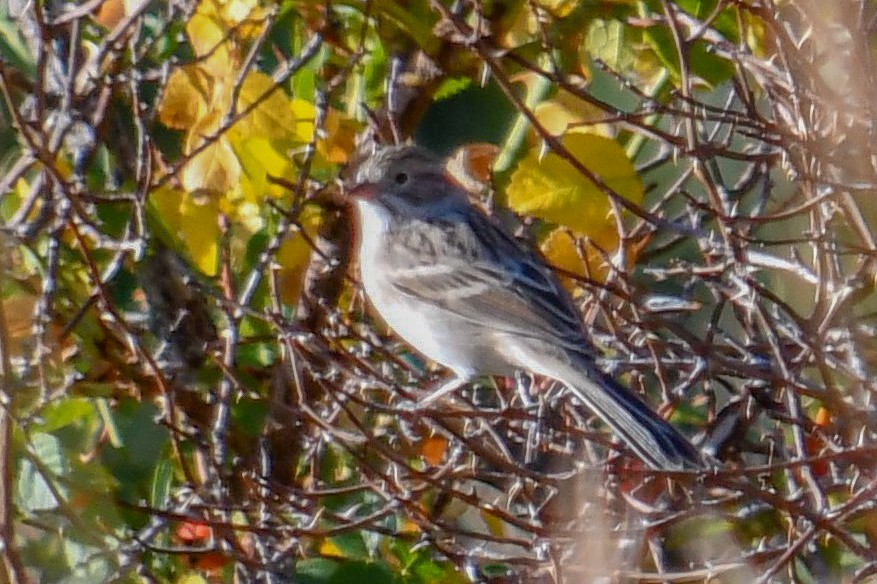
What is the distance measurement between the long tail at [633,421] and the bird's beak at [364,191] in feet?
2.52

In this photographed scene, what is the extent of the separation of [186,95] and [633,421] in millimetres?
1398

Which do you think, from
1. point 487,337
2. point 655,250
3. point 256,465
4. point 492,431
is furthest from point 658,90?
point 256,465

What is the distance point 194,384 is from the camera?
4066mm

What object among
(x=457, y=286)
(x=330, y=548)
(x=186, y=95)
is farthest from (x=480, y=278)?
(x=186, y=95)

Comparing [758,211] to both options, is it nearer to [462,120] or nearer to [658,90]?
[658,90]

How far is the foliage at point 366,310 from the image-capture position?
3.11 m

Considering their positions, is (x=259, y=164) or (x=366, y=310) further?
(x=366, y=310)

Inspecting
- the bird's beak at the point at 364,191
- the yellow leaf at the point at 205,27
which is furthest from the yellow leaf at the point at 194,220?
the bird's beak at the point at 364,191

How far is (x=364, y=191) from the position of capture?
4375 mm

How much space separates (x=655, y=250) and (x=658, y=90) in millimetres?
Answer: 422

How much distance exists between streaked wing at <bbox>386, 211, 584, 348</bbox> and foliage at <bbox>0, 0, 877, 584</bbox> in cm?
15

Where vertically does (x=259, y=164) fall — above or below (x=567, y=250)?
above

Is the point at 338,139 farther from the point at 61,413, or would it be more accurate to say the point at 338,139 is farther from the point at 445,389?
the point at 61,413

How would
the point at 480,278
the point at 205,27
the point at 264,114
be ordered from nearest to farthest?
1. the point at 264,114
2. the point at 205,27
3. the point at 480,278
